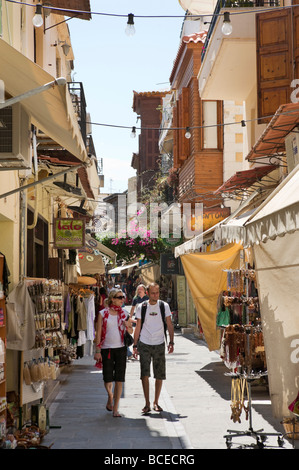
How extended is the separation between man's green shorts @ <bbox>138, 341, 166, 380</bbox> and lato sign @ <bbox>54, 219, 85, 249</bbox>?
5206 millimetres

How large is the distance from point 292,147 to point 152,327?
13.1 feet

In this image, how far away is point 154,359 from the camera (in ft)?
36.2

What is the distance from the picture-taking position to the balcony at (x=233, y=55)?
1520cm

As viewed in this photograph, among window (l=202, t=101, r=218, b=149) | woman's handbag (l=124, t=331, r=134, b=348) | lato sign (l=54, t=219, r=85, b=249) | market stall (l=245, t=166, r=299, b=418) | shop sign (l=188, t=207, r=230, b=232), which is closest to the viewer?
market stall (l=245, t=166, r=299, b=418)

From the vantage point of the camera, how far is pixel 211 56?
1661 centimetres

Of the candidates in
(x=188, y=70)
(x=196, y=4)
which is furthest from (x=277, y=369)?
(x=188, y=70)

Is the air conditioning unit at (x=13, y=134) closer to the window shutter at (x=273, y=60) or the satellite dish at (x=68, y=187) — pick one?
the satellite dish at (x=68, y=187)

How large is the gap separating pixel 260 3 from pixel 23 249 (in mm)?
9060

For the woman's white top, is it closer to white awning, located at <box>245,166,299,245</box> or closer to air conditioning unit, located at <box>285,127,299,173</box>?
air conditioning unit, located at <box>285,127,299,173</box>

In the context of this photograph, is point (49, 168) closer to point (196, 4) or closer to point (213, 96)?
point (213, 96)

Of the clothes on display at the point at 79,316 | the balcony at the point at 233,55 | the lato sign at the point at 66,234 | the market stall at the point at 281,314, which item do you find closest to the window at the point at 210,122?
the balcony at the point at 233,55

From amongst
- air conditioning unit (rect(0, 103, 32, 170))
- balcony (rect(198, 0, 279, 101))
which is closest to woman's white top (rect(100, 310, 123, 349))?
→ air conditioning unit (rect(0, 103, 32, 170))

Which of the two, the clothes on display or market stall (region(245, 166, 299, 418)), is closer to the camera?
market stall (region(245, 166, 299, 418))

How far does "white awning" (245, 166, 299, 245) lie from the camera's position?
517cm
